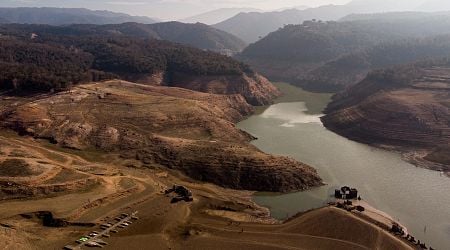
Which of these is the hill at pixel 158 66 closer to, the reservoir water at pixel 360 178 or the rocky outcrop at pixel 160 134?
the rocky outcrop at pixel 160 134

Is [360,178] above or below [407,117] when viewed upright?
below

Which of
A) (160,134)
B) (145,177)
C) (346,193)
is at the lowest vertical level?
(145,177)

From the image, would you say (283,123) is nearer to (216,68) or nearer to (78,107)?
(216,68)

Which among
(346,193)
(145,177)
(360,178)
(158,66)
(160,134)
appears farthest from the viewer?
(158,66)

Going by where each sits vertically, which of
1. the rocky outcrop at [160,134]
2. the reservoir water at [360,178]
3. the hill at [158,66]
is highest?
the hill at [158,66]

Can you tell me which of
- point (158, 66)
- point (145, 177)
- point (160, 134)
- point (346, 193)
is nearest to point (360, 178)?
point (346, 193)

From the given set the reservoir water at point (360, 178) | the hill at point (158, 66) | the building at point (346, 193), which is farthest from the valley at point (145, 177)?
the hill at point (158, 66)

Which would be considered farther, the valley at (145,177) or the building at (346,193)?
the building at (346,193)

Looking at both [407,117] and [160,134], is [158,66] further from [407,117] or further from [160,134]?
[407,117]
